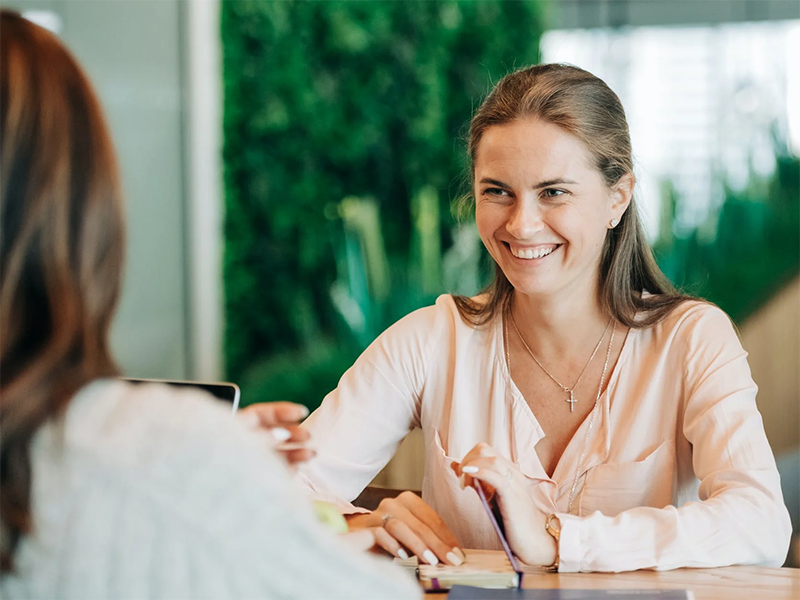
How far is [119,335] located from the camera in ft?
13.9

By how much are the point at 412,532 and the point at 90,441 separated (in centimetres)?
70

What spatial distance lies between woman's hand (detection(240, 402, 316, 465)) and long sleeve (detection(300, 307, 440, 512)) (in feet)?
1.12

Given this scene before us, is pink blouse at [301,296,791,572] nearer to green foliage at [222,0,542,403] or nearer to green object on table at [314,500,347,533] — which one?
green object on table at [314,500,347,533]

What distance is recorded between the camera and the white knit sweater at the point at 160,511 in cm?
80

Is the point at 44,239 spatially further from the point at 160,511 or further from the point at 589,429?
the point at 589,429

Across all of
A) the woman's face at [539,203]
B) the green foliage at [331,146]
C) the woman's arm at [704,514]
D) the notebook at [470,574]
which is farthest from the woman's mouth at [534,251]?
the green foliage at [331,146]

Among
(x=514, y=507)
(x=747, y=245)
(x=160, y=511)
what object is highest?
(x=160, y=511)

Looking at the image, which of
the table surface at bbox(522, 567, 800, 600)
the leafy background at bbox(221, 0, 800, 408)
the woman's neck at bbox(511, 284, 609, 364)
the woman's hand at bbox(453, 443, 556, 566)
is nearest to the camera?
the table surface at bbox(522, 567, 800, 600)

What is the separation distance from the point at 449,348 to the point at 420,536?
61 cm

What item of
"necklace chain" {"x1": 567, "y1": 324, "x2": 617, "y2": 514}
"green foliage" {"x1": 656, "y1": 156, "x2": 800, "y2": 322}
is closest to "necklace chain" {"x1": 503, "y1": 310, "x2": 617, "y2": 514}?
"necklace chain" {"x1": 567, "y1": 324, "x2": 617, "y2": 514}

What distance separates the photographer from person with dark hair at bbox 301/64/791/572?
1.66 meters

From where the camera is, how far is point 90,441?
2.66ft

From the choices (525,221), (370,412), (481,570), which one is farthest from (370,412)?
(481,570)

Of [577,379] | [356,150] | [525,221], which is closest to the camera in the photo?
[525,221]
